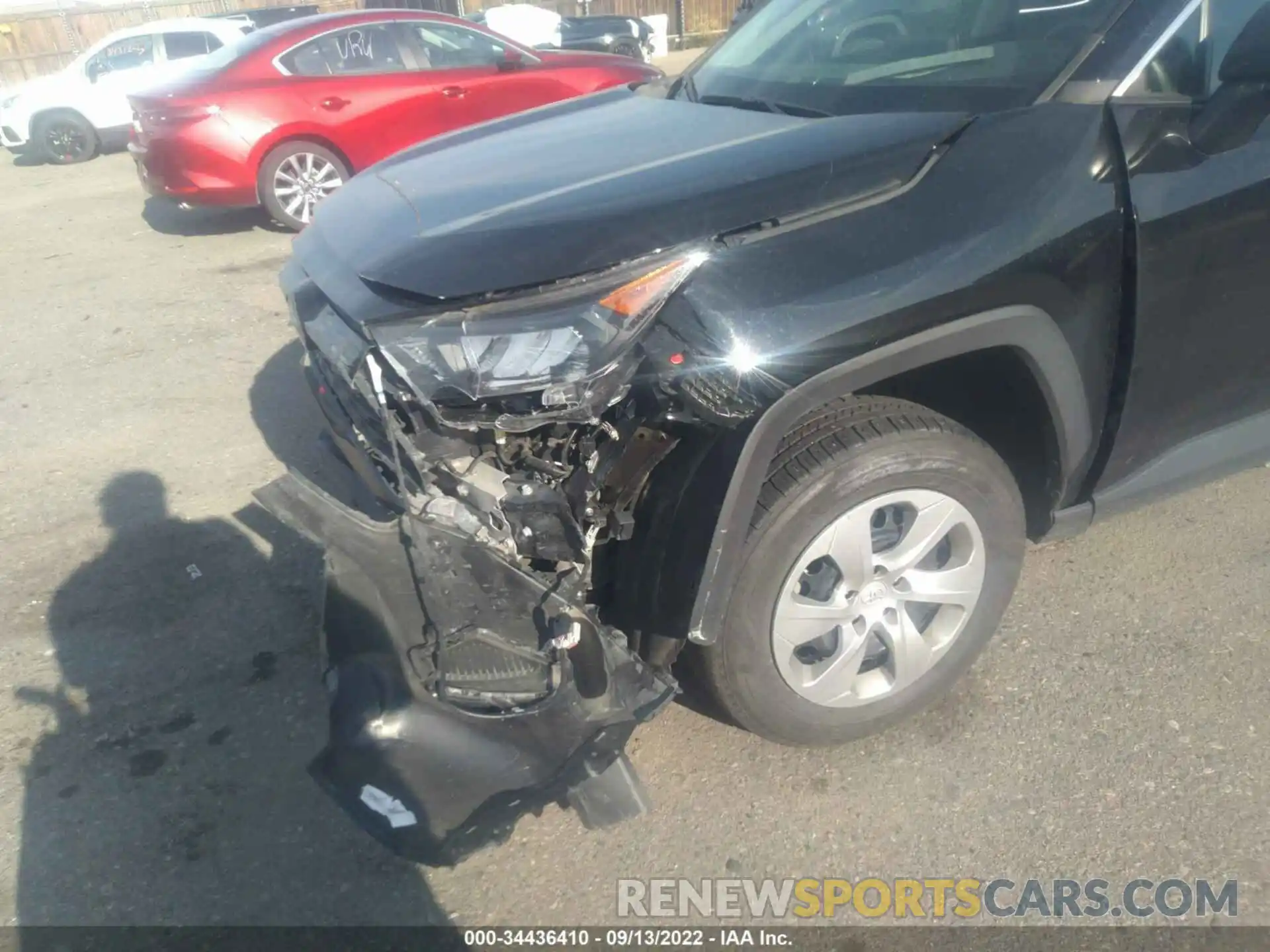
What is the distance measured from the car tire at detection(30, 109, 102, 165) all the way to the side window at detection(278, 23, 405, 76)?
612cm

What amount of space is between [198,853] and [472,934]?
0.76 m

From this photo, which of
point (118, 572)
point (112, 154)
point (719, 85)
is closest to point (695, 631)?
point (719, 85)

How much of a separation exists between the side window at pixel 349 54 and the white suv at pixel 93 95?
16.1 feet

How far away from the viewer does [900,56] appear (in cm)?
289

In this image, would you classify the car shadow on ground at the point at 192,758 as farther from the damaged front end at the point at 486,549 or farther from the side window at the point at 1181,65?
the side window at the point at 1181,65

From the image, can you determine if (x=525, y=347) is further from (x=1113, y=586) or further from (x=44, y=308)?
(x=44, y=308)

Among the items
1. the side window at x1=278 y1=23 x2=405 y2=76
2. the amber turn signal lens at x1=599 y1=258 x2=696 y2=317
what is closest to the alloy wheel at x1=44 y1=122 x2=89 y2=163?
the side window at x1=278 y1=23 x2=405 y2=76

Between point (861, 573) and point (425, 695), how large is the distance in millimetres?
1047

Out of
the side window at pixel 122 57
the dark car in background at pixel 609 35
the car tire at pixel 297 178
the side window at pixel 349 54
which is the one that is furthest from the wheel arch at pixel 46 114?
the dark car in background at pixel 609 35

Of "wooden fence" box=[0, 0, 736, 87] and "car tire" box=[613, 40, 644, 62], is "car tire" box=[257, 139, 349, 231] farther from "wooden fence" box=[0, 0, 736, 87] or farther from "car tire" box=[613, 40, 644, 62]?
"wooden fence" box=[0, 0, 736, 87]

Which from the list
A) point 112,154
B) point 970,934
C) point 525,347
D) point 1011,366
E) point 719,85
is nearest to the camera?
point 525,347

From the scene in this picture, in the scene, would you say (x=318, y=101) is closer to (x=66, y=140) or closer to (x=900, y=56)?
(x=900, y=56)

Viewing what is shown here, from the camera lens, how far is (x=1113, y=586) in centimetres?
315

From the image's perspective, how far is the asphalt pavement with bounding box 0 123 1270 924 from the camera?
2316 millimetres
